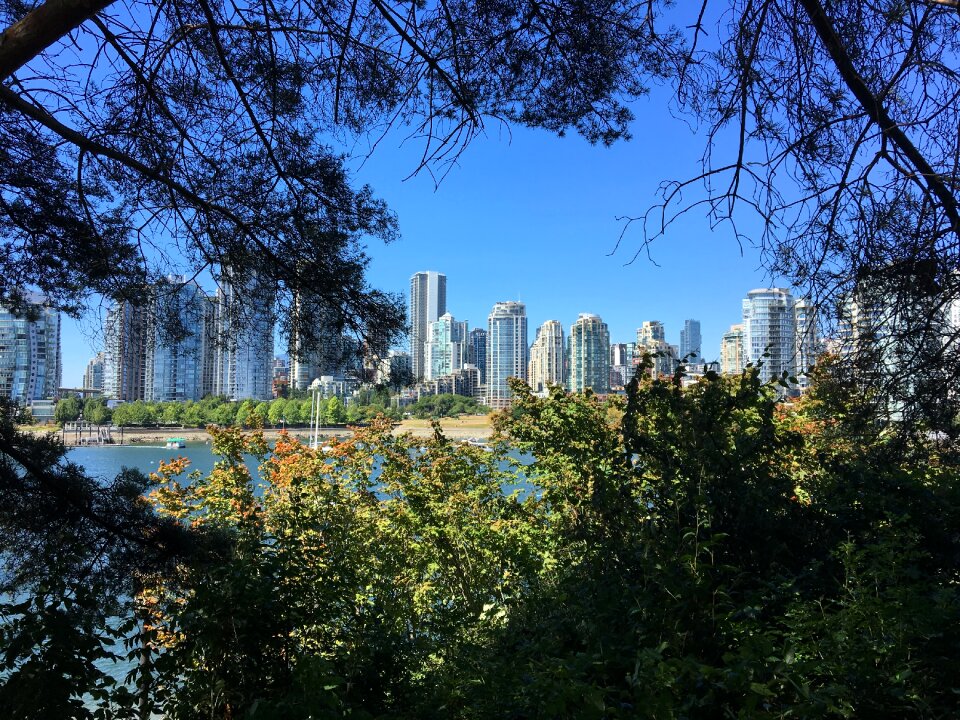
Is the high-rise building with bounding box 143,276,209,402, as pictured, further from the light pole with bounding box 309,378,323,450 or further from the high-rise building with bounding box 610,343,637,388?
the high-rise building with bounding box 610,343,637,388

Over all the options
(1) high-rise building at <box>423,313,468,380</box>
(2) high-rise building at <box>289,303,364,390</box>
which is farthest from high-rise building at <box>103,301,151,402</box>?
(1) high-rise building at <box>423,313,468,380</box>

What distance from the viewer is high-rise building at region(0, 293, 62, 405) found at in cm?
269

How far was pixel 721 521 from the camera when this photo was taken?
2.58 metres

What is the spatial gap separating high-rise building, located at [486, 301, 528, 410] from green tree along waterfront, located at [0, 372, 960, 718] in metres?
2.75

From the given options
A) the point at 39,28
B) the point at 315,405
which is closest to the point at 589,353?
the point at 315,405

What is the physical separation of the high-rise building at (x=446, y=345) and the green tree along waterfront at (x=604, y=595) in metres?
1.59

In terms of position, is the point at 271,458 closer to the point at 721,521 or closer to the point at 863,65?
the point at 721,521

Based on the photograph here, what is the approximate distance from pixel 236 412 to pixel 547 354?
13.2ft

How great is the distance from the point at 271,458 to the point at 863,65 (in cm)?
459

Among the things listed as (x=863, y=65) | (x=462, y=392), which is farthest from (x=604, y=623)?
(x=462, y=392)

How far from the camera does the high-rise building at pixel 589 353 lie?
6.22 m

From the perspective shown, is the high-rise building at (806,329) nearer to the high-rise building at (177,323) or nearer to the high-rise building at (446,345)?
the high-rise building at (177,323)

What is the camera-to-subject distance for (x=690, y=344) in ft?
17.8

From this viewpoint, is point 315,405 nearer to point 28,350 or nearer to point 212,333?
point 212,333
